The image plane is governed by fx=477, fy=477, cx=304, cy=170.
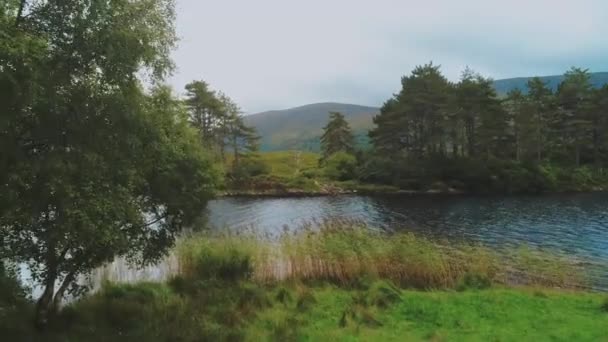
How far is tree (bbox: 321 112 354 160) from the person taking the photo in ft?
337

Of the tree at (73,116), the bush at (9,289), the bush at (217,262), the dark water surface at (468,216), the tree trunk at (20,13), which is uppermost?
the tree trunk at (20,13)

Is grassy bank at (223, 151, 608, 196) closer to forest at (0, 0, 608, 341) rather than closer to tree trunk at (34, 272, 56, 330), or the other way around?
forest at (0, 0, 608, 341)

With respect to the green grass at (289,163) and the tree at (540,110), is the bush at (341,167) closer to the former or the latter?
the green grass at (289,163)

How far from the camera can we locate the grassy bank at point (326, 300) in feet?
41.0

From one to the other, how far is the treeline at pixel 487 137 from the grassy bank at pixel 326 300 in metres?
54.1

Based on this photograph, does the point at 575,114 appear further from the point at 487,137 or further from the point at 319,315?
the point at 319,315

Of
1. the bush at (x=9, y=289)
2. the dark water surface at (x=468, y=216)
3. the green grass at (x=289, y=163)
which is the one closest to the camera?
the bush at (x=9, y=289)

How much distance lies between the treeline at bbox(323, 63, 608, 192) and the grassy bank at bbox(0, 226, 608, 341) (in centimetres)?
5410

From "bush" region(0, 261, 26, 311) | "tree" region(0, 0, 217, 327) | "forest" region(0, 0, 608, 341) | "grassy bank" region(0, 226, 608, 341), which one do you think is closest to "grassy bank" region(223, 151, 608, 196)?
"forest" region(0, 0, 608, 341)

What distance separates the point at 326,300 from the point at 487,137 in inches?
2824

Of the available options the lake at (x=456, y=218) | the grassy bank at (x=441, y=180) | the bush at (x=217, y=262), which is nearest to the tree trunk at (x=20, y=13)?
the lake at (x=456, y=218)

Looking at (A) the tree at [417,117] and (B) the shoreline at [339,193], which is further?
(A) the tree at [417,117]

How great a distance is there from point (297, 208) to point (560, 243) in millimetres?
30921

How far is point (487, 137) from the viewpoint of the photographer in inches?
3157
